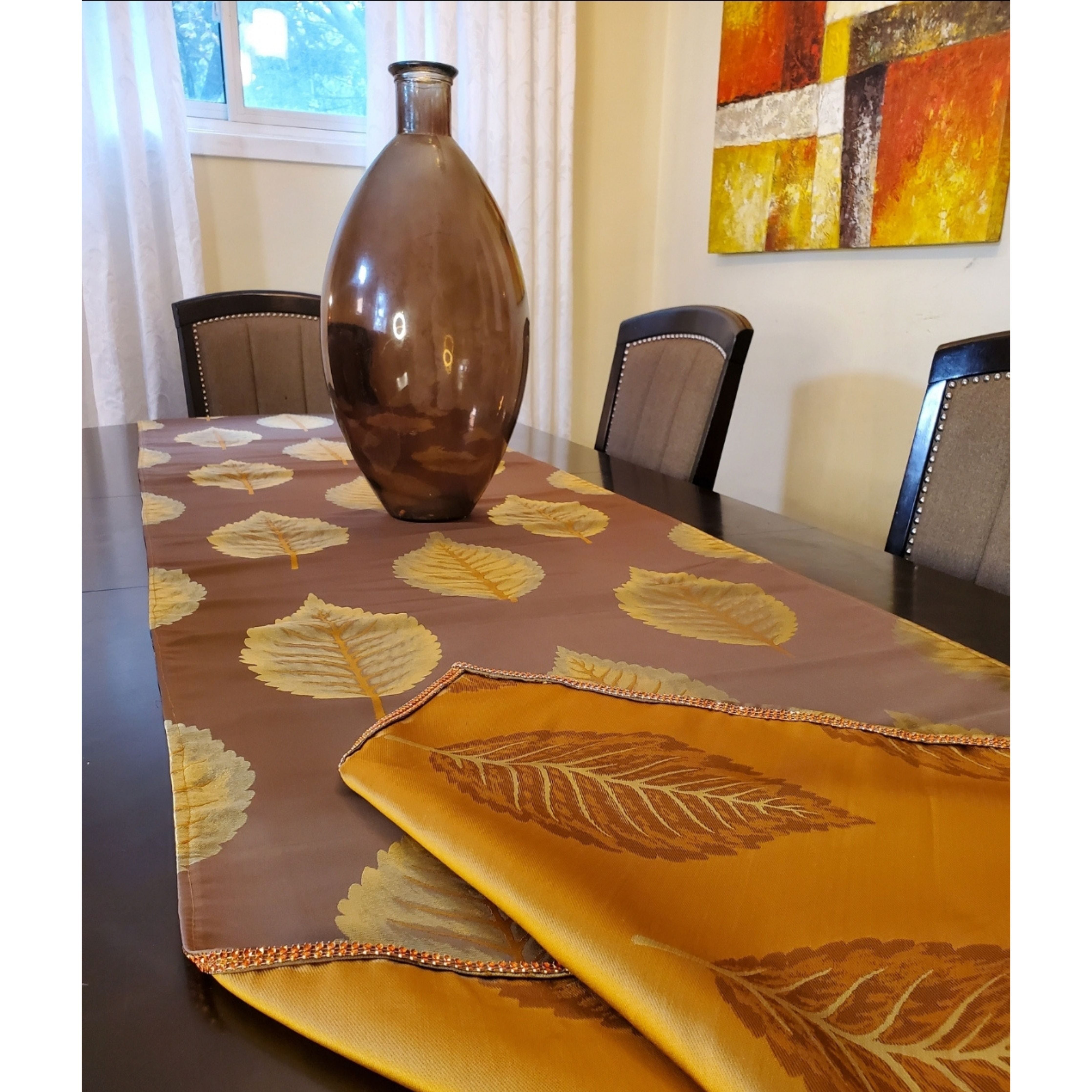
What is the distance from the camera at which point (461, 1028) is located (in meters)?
0.28

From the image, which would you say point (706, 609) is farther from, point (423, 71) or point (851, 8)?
point (851, 8)

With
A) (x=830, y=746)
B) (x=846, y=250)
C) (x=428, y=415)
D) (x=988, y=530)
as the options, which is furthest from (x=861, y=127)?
(x=830, y=746)

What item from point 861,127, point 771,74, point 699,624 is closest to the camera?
point 699,624

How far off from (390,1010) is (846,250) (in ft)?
8.19

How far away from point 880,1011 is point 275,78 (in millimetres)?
3122

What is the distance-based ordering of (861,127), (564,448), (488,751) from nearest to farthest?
(488,751) < (564,448) < (861,127)

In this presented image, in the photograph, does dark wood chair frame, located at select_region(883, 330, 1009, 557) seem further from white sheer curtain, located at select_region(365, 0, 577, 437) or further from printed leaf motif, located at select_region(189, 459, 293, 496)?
white sheer curtain, located at select_region(365, 0, 577, 437)

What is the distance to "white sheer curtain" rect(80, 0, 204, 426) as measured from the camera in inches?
95.3

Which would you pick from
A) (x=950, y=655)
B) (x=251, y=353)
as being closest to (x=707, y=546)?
(x=950, y=655)

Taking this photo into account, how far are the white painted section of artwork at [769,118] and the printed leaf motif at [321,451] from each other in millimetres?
1729

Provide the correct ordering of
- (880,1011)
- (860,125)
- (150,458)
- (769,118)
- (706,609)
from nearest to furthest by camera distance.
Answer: (880,1011)
(706,609)
(150,458)
(860,125)
(769,118)

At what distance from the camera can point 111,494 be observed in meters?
1.12

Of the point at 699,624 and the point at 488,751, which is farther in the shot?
the point at 699,624

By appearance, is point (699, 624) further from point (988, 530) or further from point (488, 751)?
point (988, 530)
